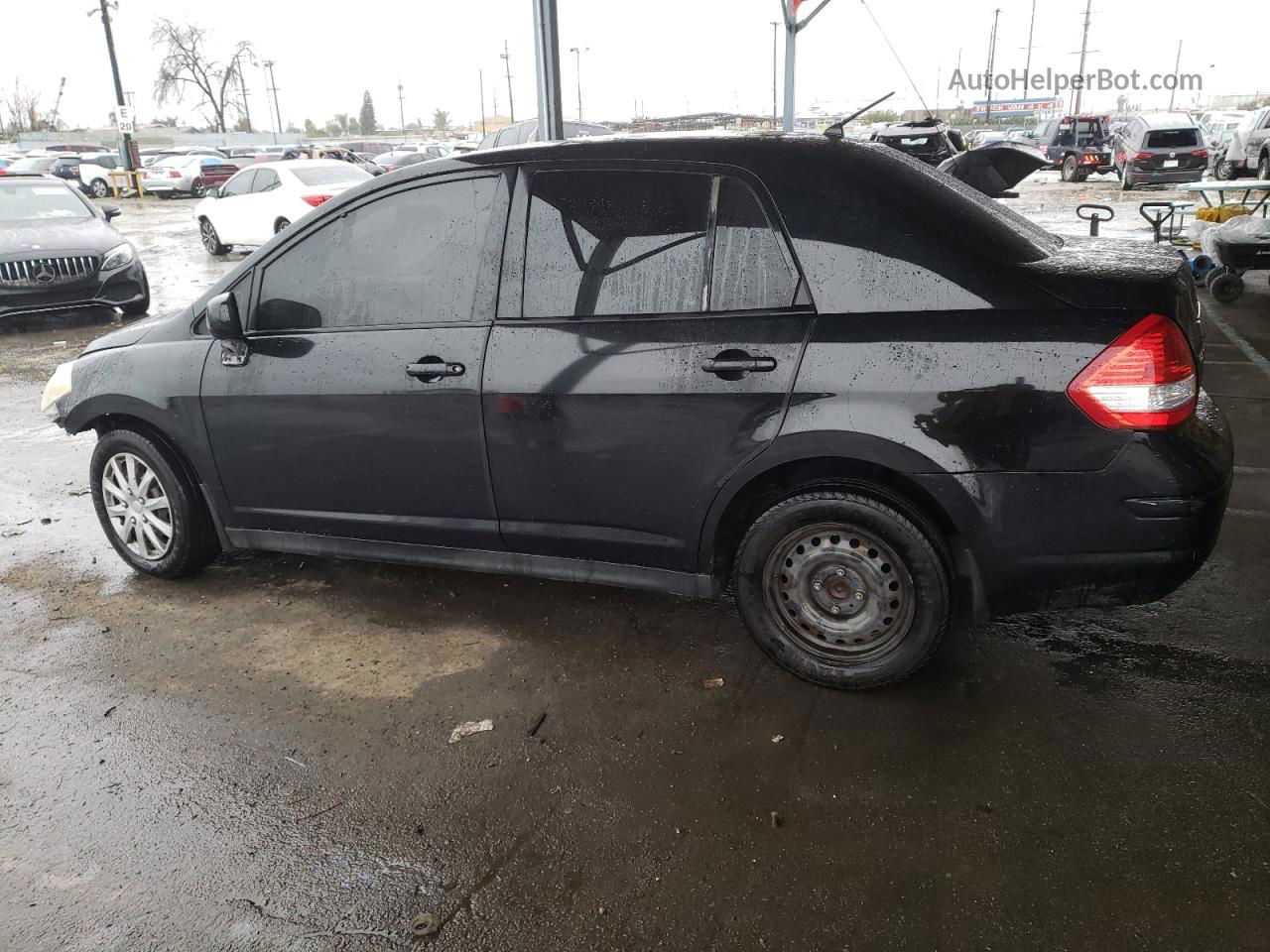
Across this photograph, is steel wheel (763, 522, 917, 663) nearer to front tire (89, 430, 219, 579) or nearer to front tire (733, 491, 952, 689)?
front tire (733, 491, 952, 689)

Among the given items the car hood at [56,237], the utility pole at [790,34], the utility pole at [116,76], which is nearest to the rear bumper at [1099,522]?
the utility pole at [790,34]

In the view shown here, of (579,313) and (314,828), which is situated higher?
(579,313)

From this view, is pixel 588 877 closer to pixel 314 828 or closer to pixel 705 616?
pixel 314 828

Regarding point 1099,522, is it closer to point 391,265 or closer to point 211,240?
point 391,265

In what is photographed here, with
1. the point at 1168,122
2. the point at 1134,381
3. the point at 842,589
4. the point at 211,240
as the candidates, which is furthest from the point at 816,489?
the point at 1168,122

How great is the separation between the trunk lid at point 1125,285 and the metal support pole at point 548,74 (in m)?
5.07

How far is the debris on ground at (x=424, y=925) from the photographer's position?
2.19m

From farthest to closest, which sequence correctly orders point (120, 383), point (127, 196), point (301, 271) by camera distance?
point (127, 196) < point (120, 383) < point (301, 271)

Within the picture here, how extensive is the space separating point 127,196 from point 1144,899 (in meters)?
37.8

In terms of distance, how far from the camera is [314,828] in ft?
8.40

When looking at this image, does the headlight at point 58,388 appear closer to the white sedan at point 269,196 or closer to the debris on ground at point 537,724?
the debris on ground at point 537,724

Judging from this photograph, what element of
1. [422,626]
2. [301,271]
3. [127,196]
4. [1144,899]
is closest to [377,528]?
[422,626]

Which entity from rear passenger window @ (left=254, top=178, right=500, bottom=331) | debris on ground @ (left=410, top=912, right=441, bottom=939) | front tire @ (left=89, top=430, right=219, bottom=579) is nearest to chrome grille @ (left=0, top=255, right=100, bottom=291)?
front tire @ (left=89, top=430, right=219, bottom=579)

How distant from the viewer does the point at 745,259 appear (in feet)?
9.52
